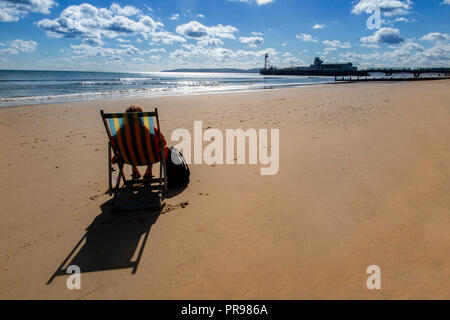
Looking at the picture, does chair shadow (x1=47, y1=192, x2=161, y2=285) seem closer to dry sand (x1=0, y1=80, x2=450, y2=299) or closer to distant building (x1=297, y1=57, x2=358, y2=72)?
dry sand (x1=0, y1=80, x2=450, y2=299)

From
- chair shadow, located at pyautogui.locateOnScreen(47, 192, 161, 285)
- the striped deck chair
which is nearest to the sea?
the striped deck chair

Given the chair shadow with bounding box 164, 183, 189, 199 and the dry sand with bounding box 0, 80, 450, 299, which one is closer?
the dry sand with bounding box 0, 80, 450, 299

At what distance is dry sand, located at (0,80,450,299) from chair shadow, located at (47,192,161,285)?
0.05 feet

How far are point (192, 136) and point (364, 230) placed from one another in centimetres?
A: 497

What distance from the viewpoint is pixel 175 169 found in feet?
13.2

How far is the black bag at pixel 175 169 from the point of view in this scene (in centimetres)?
400

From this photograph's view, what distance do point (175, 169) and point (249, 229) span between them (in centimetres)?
161

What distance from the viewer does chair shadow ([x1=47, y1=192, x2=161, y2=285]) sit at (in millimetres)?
2439

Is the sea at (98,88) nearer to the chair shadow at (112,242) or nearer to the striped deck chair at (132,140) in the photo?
the striped deck chair at (132,140)

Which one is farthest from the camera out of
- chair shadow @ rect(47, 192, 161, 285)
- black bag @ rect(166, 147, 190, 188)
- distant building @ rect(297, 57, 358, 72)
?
distant building @ rect(297, 57, 358, 72)

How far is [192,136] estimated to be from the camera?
6.98 meters

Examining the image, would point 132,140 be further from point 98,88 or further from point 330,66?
point 330,66
